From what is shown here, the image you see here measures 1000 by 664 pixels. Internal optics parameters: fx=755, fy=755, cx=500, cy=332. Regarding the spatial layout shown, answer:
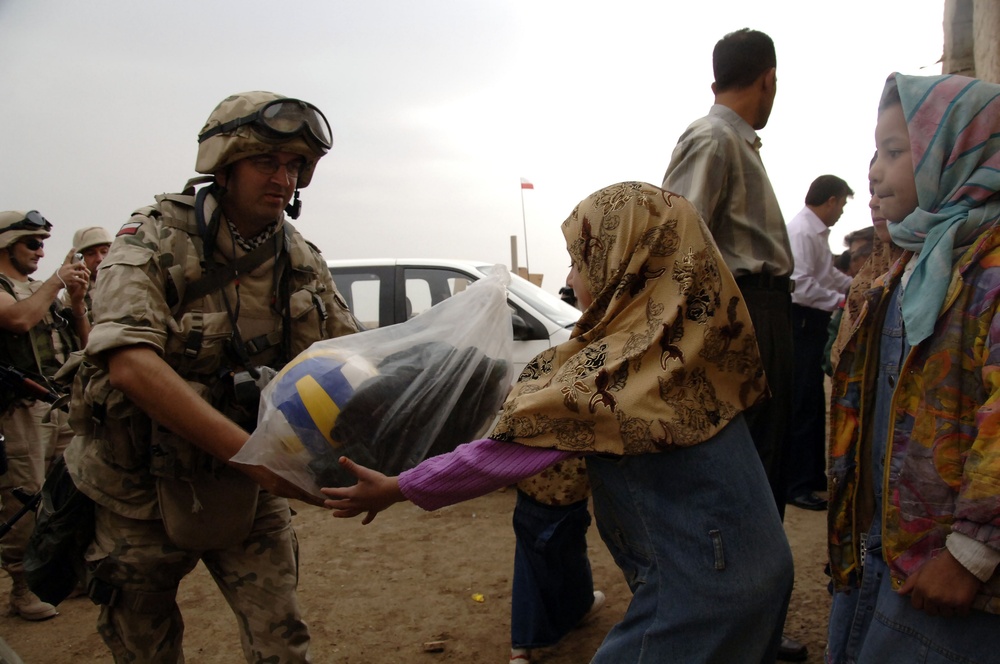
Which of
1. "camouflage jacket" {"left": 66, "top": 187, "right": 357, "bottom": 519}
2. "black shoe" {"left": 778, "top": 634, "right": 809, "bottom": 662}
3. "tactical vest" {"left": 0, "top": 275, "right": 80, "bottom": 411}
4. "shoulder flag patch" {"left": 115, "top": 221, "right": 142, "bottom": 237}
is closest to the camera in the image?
"camouflage jacket" {"left": 66, "top": 187, "right": 357, "bottom": 519}

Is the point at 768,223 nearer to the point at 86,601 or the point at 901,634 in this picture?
the point at 901,634

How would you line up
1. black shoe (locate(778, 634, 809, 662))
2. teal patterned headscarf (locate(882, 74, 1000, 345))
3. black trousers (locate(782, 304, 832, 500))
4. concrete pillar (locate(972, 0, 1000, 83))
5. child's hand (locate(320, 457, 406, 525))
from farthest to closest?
black trousers (locate(782, 304, 832, 500))
concrete pillar (locate(972, 0, 1000, 83))
black shoe (locate(778, 634, 809, 662))
child's hand (locate(320, 457, 406, 525))
teal patterned headscarf (locate(882, 74, 1000, 345))

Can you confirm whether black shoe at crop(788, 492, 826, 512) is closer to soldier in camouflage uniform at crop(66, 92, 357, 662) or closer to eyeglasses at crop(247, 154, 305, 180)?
soldier in camouflage uniform at crop(66, 92, 357, 662)

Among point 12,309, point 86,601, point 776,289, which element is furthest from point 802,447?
point 12,309

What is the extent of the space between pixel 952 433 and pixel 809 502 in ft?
13.7

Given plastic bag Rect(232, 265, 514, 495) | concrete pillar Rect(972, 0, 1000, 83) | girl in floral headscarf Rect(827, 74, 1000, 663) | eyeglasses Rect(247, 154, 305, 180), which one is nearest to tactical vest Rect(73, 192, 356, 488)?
eyeglasses Rect(247, 154, 305, 180)

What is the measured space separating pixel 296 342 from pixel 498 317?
69cm

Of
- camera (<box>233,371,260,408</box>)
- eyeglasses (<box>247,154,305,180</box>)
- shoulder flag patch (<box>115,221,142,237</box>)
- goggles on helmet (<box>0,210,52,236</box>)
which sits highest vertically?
eyeglasses (<box>247,154,305,180</box>)

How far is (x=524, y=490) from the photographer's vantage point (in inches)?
118

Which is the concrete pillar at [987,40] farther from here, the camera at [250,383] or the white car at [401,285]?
the camera at [250,383]

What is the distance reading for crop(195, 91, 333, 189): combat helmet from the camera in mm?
2242

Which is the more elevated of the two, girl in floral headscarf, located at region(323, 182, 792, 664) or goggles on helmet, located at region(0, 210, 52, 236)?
goggles on helmet, located at region(0, 210, 52, 236)

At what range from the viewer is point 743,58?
10.0 ft

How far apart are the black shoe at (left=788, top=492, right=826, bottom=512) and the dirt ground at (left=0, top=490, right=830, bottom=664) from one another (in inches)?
3.8
